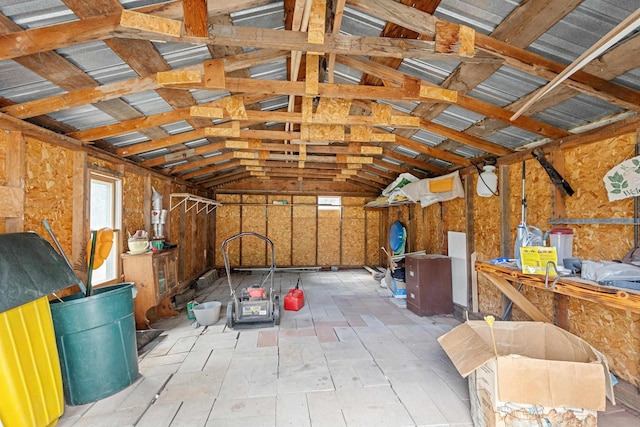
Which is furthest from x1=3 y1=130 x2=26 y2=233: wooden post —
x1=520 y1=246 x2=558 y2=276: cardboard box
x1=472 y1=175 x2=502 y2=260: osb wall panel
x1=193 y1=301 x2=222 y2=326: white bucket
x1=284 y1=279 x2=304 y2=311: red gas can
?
x1=472 y1=175 x2=502 y2=260: osb wall panel

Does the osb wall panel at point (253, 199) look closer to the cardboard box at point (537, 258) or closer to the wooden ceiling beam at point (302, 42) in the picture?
the wooden ceiling beam at point (302, 42)

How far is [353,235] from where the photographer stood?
8.54 metres

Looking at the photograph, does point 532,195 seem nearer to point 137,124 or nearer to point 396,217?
point 396,217

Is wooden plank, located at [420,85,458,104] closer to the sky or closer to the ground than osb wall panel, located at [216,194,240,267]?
closer to the sky

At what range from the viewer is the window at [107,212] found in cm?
361

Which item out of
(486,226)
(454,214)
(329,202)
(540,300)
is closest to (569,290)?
(540,300)

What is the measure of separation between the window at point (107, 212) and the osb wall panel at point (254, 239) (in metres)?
4.28

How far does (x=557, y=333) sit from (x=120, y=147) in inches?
197

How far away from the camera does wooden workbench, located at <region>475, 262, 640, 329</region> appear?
1.73m

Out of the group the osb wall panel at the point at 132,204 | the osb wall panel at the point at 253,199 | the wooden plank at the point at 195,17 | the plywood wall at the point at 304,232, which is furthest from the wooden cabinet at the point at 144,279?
the plywood wall at the point at 304,232

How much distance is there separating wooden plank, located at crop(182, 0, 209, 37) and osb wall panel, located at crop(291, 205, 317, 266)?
22.0ft

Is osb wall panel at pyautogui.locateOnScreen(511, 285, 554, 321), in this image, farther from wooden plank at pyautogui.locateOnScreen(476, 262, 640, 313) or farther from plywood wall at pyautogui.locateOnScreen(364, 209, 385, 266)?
plywood wall at pyautogui.locateOnScreen(364, 209, 385, 266)

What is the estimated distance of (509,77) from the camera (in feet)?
7.62

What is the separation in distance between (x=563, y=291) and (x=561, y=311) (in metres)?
1.16
